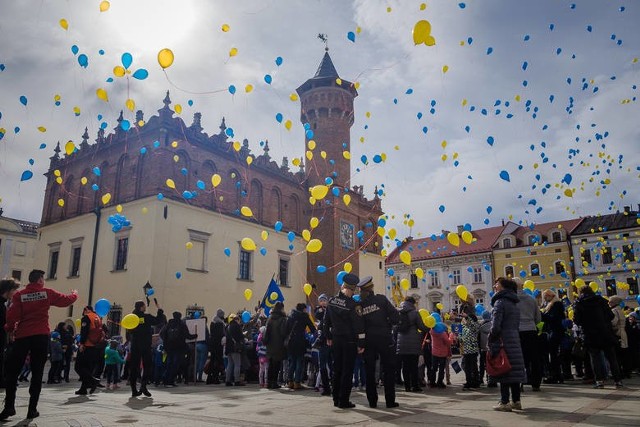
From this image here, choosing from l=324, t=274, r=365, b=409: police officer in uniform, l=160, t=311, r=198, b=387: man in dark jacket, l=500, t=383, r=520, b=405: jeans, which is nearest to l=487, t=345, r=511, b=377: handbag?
l=500, t=383, r=520, b=405: jeans

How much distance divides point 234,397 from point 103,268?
18.8m

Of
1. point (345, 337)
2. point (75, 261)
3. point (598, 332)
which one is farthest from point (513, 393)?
point (75, 261)

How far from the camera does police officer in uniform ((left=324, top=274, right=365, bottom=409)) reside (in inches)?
274

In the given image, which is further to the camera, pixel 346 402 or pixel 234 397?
pixel 234 397

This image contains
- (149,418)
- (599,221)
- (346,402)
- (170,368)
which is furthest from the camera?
(599,221)

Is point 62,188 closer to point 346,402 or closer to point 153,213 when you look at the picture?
point 153,213

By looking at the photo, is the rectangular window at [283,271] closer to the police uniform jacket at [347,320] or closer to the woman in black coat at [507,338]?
the police uniform jacket at [347,320]

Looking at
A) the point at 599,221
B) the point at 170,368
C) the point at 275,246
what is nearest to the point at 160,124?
the point at 275,246

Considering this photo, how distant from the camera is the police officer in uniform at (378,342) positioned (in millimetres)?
6832

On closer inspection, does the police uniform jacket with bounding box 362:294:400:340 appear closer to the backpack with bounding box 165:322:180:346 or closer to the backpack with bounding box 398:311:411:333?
the backpack with bounding box 398:311:411:333

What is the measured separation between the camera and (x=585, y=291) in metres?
8.77

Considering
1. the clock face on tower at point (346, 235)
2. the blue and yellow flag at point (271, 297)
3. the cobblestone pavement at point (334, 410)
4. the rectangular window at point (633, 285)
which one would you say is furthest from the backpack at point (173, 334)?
the rectangular window at point (633, 285)

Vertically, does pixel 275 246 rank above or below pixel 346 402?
above

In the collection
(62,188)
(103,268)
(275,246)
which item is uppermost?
(62,188)
